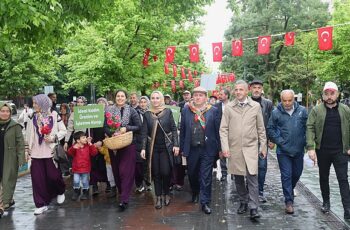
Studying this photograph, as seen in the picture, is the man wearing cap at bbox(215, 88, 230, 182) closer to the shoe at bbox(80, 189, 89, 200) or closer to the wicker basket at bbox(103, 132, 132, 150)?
the wicker basket at bbox(103, 132, 132, 150)

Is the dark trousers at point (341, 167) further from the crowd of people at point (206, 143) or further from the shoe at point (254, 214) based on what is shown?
the shoe at point (254, 214)

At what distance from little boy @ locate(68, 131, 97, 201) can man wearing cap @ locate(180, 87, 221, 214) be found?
6.22 feet

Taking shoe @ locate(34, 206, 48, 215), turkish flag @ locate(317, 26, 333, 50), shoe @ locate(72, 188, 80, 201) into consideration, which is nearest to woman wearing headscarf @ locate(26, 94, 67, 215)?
shoe @ locate(34, 206, 48, 215)

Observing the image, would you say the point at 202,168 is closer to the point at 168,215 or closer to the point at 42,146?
the point at 168,215

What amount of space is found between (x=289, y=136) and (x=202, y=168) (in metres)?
1.46

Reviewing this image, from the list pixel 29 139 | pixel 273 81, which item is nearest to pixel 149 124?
pixel 29 139

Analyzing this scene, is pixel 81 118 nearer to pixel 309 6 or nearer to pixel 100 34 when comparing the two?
pixel 100 34

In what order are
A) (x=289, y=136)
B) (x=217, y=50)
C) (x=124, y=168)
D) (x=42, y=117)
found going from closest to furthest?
1. (x=289, y=136)
2. (x=42, y=117)
3. (x=124, y=168)
4. (x=217, y=50)

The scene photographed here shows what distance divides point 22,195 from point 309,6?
128 feet

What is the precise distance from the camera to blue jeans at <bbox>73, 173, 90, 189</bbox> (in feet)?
27.7

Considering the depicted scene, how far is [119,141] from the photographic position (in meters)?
7.50

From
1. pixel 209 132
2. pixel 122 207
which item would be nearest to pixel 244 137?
pixel 209 132

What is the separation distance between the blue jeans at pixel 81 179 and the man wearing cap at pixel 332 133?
13.3ft

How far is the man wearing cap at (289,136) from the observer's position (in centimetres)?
712
